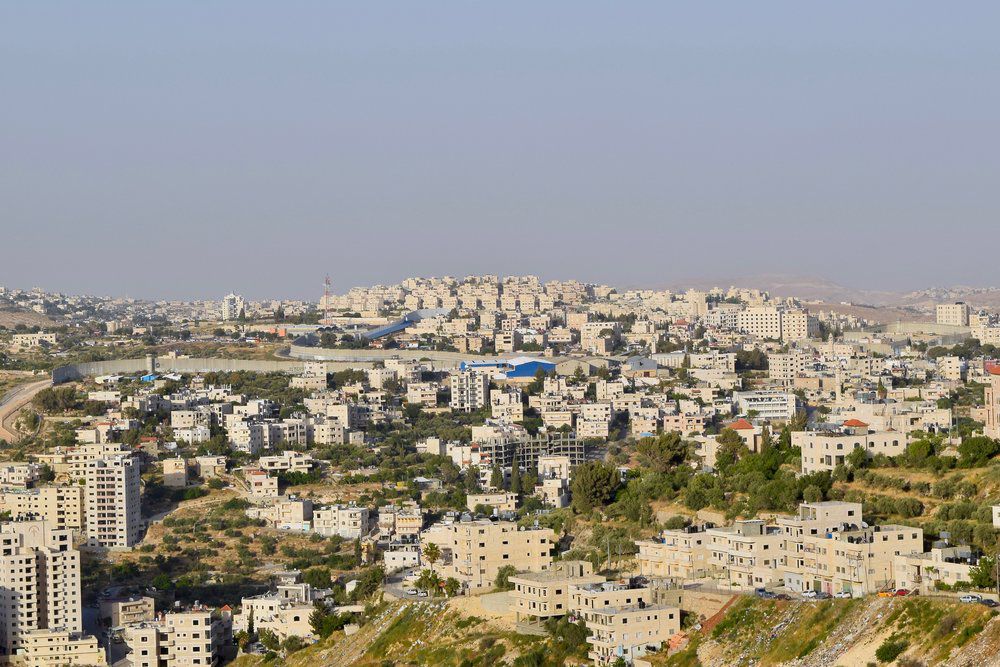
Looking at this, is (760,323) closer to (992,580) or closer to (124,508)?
(124,508)

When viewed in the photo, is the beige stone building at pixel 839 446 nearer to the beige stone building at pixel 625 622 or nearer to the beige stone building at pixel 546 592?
the beige stone building at pixel 546 592

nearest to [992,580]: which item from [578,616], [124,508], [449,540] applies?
[578,616]

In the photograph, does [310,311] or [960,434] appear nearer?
[960,434]

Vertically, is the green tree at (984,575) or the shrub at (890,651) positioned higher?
the green tree at (984,575)

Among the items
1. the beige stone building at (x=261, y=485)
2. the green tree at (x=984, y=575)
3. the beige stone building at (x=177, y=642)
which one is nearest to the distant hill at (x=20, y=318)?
the beige stone building at (x=261, y=485)

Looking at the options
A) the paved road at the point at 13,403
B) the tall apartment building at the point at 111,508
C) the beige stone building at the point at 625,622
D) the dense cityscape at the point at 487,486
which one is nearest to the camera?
the beige stone building at the point at 625,622

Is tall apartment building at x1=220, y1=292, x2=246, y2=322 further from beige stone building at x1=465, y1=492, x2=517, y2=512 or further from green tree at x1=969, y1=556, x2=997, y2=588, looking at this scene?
green tree at x1=969, y1=556, x2=997, y2=588

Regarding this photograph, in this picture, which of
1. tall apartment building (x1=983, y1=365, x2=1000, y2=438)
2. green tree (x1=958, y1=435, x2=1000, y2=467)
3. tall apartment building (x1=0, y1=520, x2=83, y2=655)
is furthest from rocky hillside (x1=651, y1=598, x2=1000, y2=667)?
tall apartment building (x1=0, y1=520, x2=83, y2=655)
